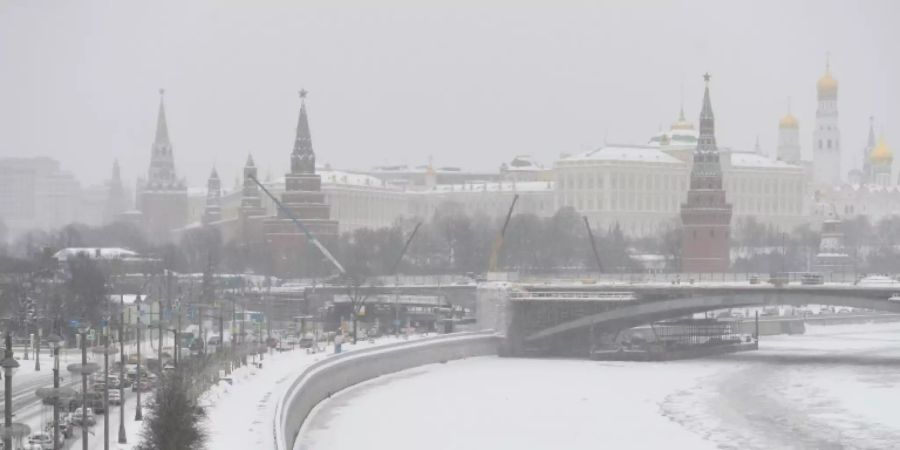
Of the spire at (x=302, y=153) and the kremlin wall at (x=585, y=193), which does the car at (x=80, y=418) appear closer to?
the spire at (x=302, y=153)

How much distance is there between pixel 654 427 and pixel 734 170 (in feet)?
442

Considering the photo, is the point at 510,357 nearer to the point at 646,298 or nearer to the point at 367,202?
the point at 646,298

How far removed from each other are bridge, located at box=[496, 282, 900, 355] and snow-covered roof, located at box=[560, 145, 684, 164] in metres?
99.6

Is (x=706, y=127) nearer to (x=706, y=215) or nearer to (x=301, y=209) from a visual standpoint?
(x=706, y=215)

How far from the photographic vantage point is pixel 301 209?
425 ft

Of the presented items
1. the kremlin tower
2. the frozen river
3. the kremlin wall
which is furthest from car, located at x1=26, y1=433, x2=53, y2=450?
the kremlin tower

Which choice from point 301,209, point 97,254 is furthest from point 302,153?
point 97,254

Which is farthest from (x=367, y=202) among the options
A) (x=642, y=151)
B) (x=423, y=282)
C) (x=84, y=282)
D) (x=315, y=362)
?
(x=315, y=362)

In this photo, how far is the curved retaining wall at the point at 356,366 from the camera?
4652 cm

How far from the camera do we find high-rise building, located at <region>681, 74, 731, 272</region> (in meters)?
117

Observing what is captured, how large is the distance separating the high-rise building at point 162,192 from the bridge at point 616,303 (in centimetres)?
10857

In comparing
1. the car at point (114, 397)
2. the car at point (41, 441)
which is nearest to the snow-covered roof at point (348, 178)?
the car at point (114, 397)

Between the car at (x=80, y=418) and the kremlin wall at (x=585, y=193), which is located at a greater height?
the kremlin wall at (x=585, y=193)

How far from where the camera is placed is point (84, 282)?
8538cm
